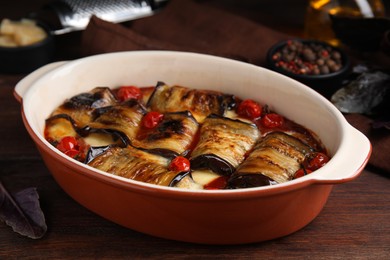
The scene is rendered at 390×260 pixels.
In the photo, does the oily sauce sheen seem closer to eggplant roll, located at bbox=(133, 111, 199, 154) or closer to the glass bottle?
eggplant roll, located at bbox=(133, 111, 199, 154)

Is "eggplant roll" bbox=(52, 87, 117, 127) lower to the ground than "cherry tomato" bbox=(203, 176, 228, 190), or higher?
lower

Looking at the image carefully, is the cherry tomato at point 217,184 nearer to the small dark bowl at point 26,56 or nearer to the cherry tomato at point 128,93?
the cherry tomato at point 128,93

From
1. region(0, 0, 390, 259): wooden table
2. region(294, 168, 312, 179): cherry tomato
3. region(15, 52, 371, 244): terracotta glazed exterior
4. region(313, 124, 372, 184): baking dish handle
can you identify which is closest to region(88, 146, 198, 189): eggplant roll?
region(15, 52, 371, 244): terracotta glazed exterior

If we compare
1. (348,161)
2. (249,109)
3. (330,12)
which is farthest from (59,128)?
(330,12)

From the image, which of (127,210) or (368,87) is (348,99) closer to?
(368,87)

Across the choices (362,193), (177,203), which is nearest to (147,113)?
(177,203)

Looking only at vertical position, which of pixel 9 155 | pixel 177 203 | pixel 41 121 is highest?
pixel 177 203
